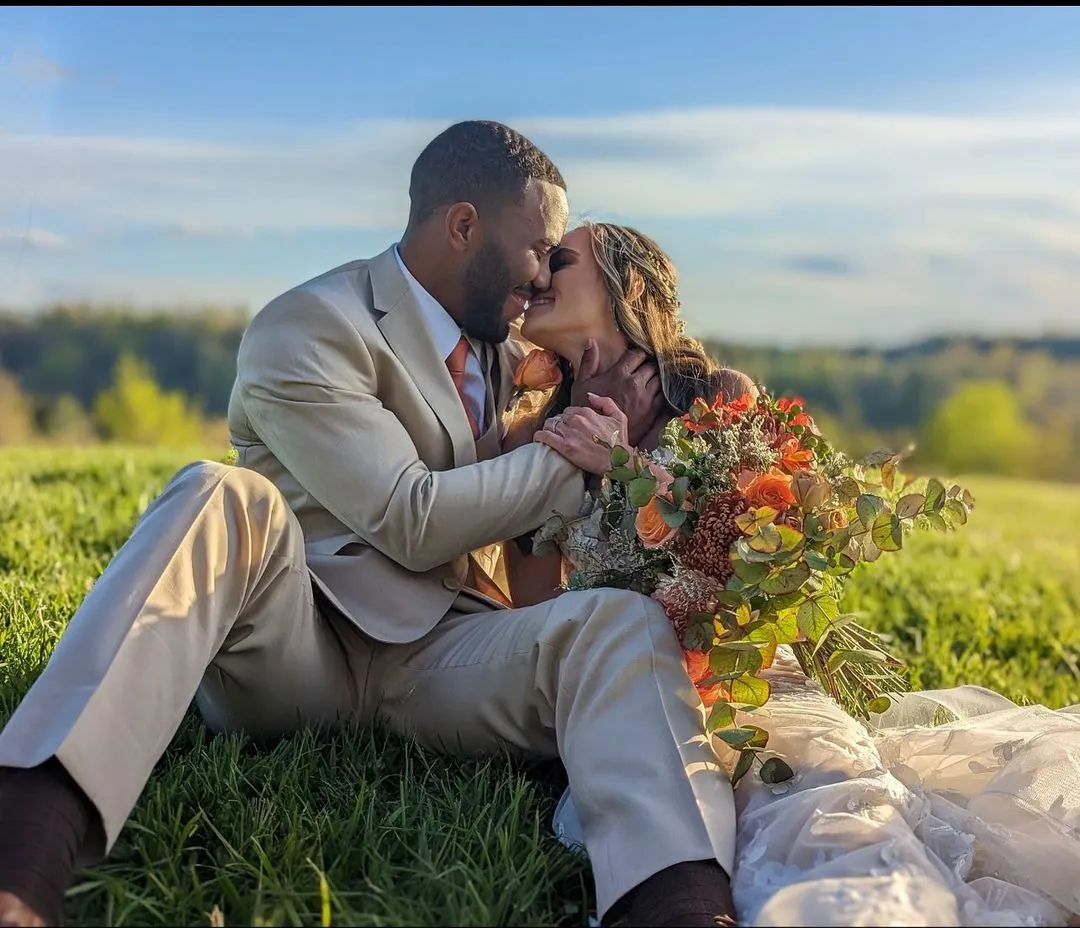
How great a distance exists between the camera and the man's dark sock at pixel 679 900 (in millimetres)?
2473

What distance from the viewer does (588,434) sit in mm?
3445

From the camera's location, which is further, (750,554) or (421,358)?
(421,358)

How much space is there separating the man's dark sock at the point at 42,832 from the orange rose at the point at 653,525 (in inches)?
53.1

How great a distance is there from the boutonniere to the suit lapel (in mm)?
351

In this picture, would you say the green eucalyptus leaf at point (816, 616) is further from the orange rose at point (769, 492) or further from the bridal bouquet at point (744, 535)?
the orange rose at point (769, 492)

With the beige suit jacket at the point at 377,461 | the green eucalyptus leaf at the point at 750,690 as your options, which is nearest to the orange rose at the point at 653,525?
the green eucalyptus leaf at the point at 750,690

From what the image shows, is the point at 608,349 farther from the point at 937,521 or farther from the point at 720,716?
the point at 720,716

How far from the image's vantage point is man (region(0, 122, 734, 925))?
100 inches

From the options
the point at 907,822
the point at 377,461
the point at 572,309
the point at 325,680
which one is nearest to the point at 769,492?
the point at 907,822

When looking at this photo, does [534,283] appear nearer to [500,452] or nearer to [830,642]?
[500,452]

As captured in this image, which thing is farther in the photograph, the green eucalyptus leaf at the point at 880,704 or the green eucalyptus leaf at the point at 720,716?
the green eucalyptus leaf at the point at 880,704

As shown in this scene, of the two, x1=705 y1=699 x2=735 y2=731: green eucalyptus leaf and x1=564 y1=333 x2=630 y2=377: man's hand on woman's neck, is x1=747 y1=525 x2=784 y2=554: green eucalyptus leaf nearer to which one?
x1=705 y1=699 x2=735 y2=731: green eucalyptus leaf

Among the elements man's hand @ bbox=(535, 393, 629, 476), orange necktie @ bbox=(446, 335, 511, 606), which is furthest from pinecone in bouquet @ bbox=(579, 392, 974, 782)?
orange necktie @ bbox=(446, 335, 511, 606)

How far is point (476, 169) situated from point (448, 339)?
0.56 m
